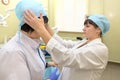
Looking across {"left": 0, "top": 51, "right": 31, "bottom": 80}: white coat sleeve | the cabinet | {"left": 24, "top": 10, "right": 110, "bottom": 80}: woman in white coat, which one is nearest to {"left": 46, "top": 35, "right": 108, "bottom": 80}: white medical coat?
{"left": 24, "top": 10, "right": 110, "bottom": 80}: woman in white coat

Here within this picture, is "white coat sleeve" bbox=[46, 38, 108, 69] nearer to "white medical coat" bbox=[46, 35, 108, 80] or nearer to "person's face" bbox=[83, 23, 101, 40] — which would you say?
"white medical coat" bbox=[46, 35, 108, 80]

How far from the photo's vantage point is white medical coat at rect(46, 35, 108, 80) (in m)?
1.29

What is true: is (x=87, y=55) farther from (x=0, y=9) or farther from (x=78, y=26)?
(x=78, y=26)

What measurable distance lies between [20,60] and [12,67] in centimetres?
6

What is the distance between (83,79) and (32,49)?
577 millimetres

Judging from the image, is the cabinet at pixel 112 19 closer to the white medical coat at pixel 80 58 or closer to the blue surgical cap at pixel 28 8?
the white medical coat at pixel 80 58

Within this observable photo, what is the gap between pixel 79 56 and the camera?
1428mm

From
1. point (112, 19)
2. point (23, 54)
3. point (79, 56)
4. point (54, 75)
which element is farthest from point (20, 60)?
point (112, 19)

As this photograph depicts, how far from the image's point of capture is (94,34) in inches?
67.2

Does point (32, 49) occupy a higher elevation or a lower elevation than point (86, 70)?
higher

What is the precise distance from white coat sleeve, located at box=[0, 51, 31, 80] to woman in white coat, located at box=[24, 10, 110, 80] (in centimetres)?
20

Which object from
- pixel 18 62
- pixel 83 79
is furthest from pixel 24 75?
pixel 83 79

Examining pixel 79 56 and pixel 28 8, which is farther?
pixel 79 56

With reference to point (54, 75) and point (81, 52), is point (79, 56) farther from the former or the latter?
point (54, 75)
